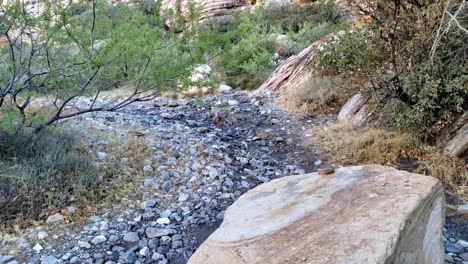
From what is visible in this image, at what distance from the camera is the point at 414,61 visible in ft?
16.1

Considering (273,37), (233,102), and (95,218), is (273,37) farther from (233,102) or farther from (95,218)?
(95,218)

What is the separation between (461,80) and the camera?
4422 mm

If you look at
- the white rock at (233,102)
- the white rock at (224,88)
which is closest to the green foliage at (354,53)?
the white rock at (233,102)

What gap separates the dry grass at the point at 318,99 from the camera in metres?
6.54

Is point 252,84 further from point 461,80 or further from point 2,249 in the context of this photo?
point 2,249

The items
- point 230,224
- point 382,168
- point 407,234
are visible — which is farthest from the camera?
point 382,168

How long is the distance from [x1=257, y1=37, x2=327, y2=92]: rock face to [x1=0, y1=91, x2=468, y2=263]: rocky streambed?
90 centimetres

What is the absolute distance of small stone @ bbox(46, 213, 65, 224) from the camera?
3.30 metres

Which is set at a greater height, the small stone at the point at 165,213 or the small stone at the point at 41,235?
the small stone at the point at 41,235

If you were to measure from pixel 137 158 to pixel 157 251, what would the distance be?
1.43 meters

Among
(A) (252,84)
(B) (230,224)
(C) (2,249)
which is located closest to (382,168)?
(B) (230,224)

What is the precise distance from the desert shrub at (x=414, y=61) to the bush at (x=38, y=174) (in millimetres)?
3353

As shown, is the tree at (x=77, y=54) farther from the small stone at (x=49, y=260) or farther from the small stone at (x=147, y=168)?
the small stone at (x=49, y=260)

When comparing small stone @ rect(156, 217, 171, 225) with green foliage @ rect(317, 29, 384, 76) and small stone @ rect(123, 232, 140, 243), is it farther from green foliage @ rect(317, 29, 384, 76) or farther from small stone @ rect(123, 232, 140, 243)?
green foliage @ rect(317, 29, 384, 76)
